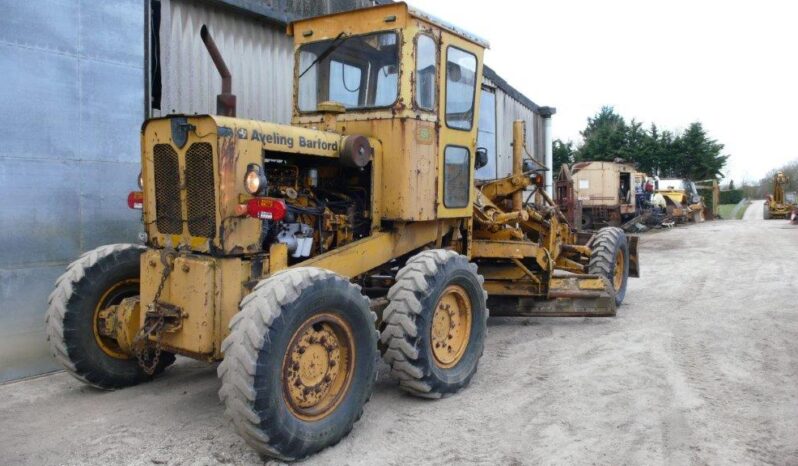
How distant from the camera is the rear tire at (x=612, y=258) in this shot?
8.67m

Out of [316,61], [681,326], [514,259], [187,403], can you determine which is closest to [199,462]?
[187,403]

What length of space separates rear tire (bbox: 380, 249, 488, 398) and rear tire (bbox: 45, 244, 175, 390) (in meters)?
2.17

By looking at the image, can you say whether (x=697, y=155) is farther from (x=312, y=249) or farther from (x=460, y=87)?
(x=312, y=249)

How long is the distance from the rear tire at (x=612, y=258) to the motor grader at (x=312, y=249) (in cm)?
254

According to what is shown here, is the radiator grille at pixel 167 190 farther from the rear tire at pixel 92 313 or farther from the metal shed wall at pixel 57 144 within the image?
the metal shed wall at pixel 57 144

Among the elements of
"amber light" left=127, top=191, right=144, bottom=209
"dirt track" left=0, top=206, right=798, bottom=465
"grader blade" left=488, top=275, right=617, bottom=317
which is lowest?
"dirt track" left=0, top=206, right=798, bottom=465

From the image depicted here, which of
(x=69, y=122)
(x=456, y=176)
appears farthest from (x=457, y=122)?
(x=69, y=122)

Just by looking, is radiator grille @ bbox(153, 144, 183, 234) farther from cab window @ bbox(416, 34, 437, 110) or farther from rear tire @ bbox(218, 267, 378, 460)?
cab window @ bbox(416, 34, 437, 110)

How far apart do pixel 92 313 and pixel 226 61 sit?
4196 millimetres

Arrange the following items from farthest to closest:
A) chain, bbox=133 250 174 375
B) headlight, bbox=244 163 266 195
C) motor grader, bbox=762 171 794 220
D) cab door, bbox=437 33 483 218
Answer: motor grader, bbox=762 171 794 220 < cab door, bbox=437 33 483 218 < chain, bbox=133 250 174 375 < headlight, bbox=244 163 266 195

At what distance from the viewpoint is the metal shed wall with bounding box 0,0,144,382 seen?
229 inches

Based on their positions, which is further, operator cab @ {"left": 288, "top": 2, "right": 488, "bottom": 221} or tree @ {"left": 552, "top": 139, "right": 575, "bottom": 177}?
tree @ {"left": 552, "top": 139, "right": 575, "bottom": 177}

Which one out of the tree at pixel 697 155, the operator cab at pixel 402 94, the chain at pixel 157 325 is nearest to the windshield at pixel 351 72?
the operator cab at pixel 402 94

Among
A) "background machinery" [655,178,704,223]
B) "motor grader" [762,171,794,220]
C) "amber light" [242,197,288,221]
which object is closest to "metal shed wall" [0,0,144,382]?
"amber light" [242,197,288,221]
